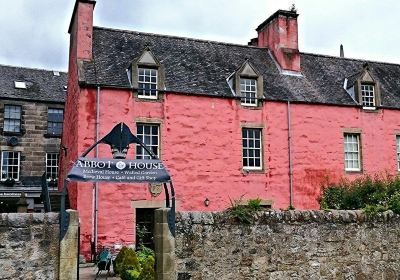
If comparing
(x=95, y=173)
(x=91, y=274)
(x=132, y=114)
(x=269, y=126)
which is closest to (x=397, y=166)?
(x=269, y=126)

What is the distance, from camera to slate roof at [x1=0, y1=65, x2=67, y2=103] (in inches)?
1242

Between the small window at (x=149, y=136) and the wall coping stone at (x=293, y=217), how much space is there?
34.8ft

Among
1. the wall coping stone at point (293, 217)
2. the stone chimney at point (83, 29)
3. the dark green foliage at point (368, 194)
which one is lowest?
the wall coping stone at point (293, 217)

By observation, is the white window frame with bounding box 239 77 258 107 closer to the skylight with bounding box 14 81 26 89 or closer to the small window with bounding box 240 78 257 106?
the small window with bounding box 240 78 257 106

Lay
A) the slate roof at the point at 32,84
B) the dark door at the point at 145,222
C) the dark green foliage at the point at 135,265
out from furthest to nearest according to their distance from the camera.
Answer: the slate roof at the point at 32,84, the dark door at the point at 145,222, the dark green foliage at the point at 135,265

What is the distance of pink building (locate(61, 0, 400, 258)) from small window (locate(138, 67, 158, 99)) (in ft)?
0.14

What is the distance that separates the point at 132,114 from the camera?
19578mm

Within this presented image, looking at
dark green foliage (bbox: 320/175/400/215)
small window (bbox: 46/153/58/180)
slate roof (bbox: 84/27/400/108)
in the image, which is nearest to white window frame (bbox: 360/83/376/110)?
slate roof (bbox: 84/27/400/108)

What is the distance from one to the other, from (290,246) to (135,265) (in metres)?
3.68

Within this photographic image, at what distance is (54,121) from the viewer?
32.2m

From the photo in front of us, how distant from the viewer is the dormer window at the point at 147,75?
65.5 ft

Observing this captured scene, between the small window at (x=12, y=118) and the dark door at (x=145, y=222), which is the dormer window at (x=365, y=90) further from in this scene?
the small window at (x=12, y=118)

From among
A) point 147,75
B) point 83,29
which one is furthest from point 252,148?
Answer: point 83,29

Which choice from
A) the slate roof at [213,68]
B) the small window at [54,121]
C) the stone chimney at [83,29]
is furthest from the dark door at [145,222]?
the small window at [54,121]
